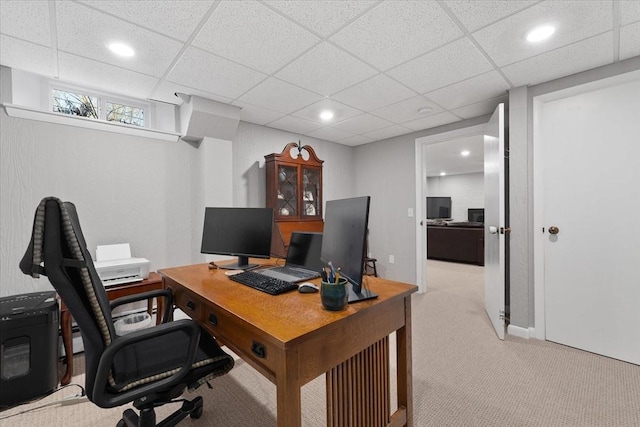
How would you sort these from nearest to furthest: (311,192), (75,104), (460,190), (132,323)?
(132,323)
(75,104)
(311,192)
(460,190)

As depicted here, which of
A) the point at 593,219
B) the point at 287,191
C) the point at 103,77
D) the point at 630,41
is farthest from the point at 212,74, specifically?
the point at 593,219

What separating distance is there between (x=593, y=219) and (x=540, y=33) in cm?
154

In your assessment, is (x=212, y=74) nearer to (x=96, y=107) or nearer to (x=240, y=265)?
(x=96, y=107)

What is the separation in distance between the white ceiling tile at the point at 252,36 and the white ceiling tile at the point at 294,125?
1.30 meters

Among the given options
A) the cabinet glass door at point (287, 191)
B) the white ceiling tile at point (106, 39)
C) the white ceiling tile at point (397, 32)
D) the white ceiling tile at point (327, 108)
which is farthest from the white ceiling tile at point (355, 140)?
the white ceiling tile at point (106, 39)

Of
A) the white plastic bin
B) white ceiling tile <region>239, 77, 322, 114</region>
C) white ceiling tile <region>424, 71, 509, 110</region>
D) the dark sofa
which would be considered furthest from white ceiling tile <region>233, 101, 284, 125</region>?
the dark sofa

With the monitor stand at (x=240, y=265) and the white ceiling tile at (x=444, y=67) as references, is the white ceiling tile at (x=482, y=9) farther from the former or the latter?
the monitor stand at (x=240, y=265)

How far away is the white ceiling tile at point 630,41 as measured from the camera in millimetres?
1775

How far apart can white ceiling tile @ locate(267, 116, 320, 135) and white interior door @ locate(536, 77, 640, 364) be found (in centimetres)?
239

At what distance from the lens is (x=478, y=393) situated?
1.86m

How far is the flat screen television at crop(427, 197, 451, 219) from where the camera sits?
27.9 ft

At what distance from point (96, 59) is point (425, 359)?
10.9 ft

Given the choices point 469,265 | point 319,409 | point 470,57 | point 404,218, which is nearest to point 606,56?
point 470,57

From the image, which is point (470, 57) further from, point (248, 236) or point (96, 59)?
point (96, 59)
